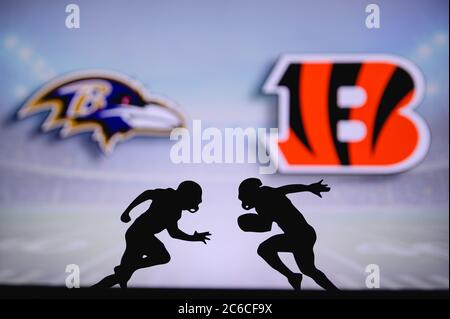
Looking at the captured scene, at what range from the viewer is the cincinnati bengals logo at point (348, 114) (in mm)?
3486

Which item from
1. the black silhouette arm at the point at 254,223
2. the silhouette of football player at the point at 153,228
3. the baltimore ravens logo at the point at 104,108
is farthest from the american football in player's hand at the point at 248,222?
the baltimore ravens logo at the point at 104,108

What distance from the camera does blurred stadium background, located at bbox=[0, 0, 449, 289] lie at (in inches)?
137

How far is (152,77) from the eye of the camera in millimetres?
3568

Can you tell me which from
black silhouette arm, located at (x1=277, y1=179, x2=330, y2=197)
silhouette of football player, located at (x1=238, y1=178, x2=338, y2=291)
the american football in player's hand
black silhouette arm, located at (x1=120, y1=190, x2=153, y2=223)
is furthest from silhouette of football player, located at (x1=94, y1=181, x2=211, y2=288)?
black silhouette arm, located at (x1=277, y1=179, x2=330, y2=197)

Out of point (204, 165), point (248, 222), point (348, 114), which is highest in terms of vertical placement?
point (348, 114)

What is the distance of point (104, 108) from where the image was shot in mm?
3598

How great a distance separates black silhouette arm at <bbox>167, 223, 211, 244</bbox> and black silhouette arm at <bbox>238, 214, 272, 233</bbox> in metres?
0.31

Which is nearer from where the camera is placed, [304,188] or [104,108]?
[304,188]

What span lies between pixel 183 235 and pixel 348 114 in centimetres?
174

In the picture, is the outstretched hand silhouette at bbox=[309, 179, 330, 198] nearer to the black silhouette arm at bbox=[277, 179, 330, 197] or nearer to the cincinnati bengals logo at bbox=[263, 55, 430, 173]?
the black silhouette arm at bbox=[277, 179, 330, 197]

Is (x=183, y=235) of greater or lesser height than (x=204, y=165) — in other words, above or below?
below

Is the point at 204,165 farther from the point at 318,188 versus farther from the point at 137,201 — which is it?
the point at 318,188

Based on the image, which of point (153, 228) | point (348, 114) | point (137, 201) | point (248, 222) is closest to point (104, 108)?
point (137, 201)

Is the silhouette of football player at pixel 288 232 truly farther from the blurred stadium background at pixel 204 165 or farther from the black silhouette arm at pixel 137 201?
the black silhouette arm at pixel 137 201
